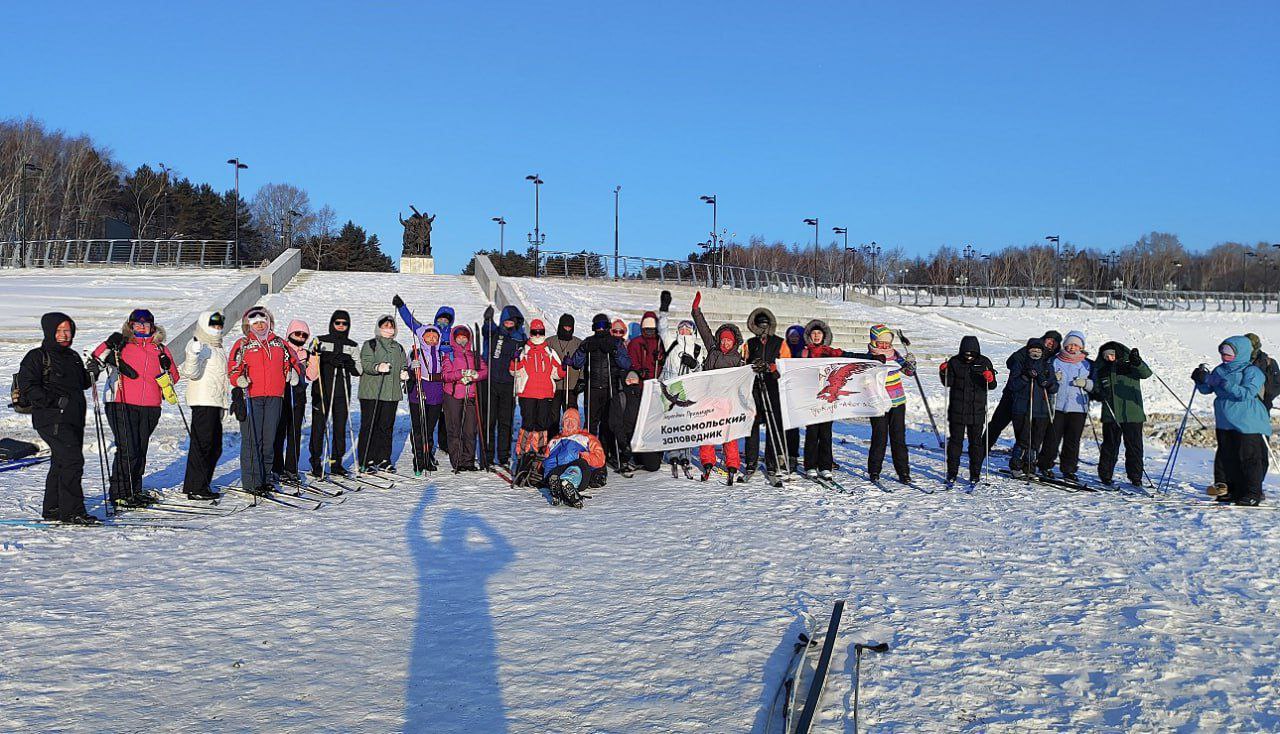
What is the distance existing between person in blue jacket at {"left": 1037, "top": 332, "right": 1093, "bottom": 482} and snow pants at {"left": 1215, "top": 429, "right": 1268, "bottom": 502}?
1351 mm

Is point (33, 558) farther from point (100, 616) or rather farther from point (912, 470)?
point (912, 470)

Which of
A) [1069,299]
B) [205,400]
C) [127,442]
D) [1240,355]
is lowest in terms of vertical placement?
[127,442]

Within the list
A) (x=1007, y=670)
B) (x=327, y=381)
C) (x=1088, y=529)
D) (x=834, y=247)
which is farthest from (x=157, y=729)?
(x=834, y=247)

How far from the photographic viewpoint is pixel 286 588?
19.0 ft

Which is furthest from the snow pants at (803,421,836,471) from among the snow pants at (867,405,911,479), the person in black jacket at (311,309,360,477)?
the person in black jacket at (311,309,360,477)

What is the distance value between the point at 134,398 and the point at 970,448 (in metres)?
7.90

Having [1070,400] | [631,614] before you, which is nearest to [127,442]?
[631,614]

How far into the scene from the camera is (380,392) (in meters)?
9.91

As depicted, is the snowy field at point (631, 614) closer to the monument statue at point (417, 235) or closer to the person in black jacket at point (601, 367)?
the person in black jacket at point (601, 367)

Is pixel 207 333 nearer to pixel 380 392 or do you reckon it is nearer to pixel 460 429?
pixel 380 392

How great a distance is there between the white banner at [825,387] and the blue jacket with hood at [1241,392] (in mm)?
3108

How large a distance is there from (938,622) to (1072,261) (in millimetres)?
117199

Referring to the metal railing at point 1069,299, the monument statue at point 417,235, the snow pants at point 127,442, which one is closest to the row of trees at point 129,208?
the monument statue at point 417,235

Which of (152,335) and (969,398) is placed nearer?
(152,335)
